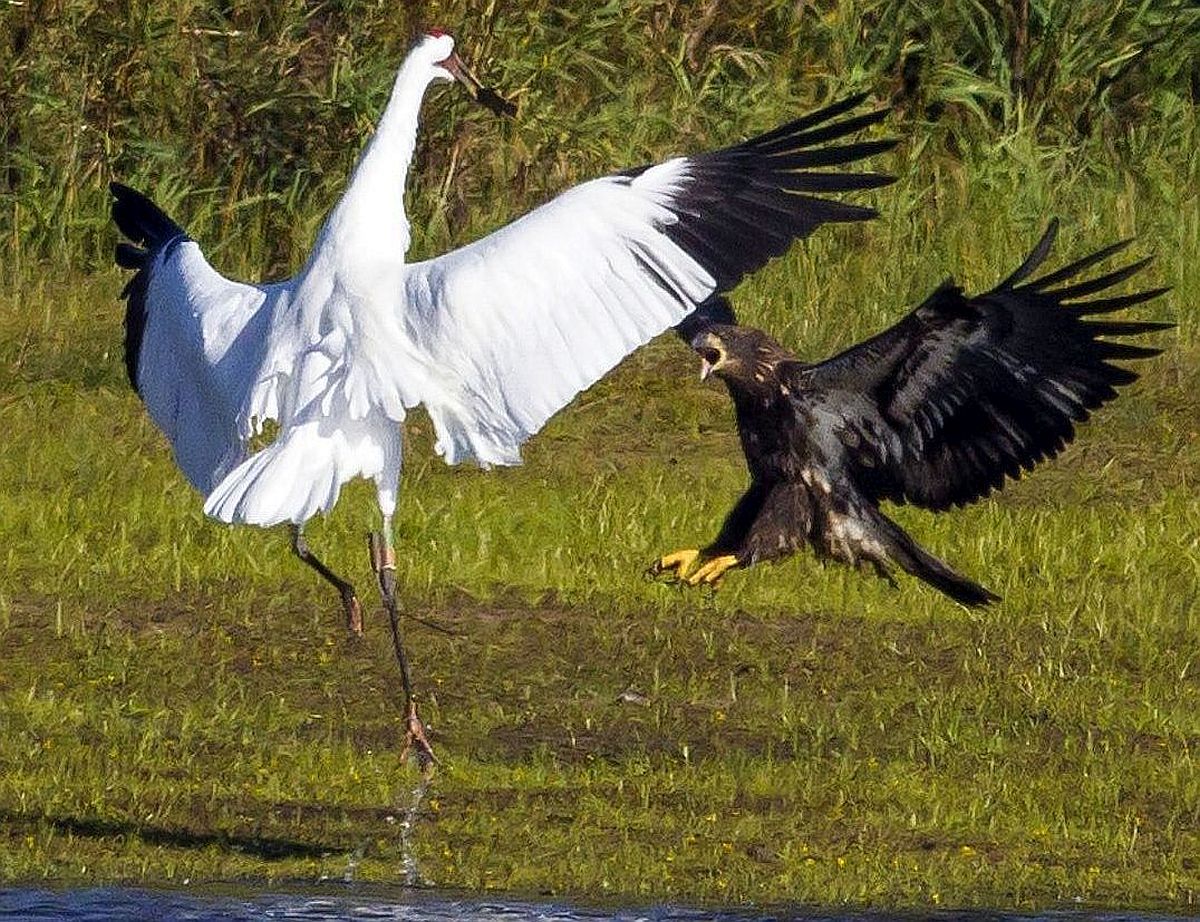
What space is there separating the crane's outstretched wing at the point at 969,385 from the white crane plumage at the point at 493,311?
608 mm

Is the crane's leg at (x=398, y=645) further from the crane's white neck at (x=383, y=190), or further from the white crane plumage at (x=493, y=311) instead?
the crane's white neck at (x=383, y=190)

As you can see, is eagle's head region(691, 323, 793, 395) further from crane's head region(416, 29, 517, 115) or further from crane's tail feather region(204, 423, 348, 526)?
crane's tail feather region(204, 423, 348, 526)

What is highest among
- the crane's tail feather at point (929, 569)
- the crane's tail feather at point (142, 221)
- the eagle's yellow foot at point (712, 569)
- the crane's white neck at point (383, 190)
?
the crane's white neck at point (383, 190)

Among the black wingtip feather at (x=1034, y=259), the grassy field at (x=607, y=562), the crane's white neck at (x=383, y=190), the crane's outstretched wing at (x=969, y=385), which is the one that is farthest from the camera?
the crane's outstretched wing at (x=969, y=385)

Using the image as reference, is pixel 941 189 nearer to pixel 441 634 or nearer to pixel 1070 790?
pixel 441 634

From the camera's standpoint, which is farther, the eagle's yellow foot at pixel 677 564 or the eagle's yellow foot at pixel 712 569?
the eagle's yellow foot at pixel 712 569

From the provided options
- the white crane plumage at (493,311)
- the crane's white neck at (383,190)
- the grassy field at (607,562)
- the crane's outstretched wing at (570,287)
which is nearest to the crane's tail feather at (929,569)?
the grassy field at (607,562)

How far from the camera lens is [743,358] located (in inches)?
288

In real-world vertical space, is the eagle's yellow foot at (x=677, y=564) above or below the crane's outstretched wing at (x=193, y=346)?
below

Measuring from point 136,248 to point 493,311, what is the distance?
154cm

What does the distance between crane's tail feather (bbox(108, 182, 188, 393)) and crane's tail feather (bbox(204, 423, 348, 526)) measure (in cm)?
106

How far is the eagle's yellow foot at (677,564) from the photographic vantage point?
7133 mm

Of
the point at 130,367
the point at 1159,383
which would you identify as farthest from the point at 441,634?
the point at 1159,383

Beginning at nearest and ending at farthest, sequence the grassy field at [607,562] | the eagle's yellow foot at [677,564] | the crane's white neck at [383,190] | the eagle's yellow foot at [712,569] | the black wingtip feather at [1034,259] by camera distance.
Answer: the grassy field at [607,562] → the black wingtip feather at [1034,259] → the crane's white neck at [383,190] → the eagle's yellow foot at [677,564] → the eagle's yellow foot at [712,569]
